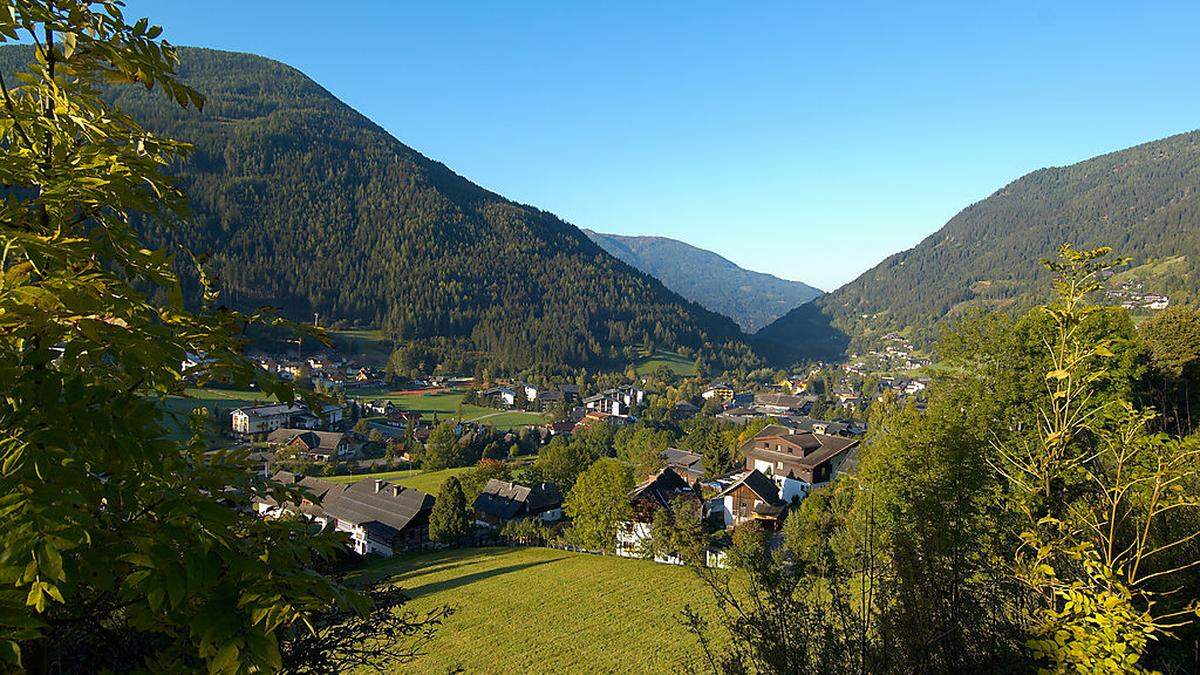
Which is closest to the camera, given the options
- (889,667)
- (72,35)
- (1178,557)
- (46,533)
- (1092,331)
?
(46,533)

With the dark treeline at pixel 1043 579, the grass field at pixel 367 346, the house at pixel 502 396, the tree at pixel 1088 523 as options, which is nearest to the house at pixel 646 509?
the dark treeline at pixel 1043 579

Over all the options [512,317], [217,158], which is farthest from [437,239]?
[217,158]

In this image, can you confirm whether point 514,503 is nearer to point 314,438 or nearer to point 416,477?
point 416,477

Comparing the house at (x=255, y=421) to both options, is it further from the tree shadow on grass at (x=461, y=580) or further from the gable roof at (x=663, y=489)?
the tree shadow on grass at (x=461, y=580)

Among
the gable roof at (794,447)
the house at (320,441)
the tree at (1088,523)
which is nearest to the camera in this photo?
the tree at (1088,523)

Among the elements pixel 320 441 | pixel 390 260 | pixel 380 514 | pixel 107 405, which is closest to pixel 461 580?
pixel 380 514

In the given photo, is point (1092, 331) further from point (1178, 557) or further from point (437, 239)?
point (437, 239)
